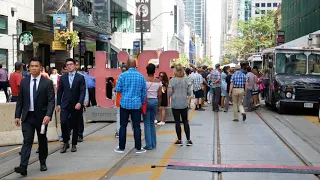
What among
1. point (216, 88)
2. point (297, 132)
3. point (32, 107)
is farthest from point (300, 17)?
point (32, 107)

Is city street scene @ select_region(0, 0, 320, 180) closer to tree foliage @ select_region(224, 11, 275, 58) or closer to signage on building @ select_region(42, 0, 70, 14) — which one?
signage on building @ select_region(42, 0, 70, 14)

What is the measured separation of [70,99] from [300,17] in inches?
1820

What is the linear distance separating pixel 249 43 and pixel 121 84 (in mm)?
70563

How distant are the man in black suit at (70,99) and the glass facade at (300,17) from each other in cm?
3557

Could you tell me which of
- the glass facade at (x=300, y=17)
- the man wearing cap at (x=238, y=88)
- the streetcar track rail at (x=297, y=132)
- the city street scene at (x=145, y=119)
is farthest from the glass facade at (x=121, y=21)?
the man wearing cap at (x=238, y=88)

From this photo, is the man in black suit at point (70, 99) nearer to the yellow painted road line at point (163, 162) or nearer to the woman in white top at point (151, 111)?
the woman in white top at point (151, 111)

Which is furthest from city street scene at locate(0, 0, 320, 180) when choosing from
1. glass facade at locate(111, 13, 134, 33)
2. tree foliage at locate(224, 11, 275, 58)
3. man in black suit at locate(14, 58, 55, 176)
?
tree foliage at locate(224, 11, 275, 58)

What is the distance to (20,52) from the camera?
2342 centimetres

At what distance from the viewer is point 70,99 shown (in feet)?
29.9

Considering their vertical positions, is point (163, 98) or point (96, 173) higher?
point (163, 98)

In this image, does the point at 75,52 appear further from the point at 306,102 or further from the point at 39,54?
the point at 306,102

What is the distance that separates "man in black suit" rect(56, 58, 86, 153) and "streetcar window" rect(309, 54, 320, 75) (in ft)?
37.2

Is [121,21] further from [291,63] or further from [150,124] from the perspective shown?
[150,124]

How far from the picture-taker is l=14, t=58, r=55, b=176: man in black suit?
7121mm
